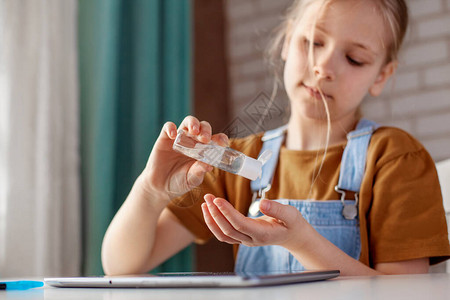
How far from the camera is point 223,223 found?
0.52 m

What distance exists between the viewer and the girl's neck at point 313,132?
0.77 metres

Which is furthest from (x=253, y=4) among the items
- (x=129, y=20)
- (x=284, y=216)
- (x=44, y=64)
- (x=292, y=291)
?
(x=292, y=291)

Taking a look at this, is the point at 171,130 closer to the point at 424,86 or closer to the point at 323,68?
the point at 323,68

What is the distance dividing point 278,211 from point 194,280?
14cm

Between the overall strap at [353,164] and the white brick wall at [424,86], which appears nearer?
the overall strap at [353,164]

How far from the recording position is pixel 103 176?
1248 millimetres

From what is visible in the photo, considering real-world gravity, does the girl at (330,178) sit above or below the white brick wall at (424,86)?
below

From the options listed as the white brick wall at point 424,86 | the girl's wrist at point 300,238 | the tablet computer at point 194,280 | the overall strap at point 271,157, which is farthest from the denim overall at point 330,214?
the white brick wall at point 424,86

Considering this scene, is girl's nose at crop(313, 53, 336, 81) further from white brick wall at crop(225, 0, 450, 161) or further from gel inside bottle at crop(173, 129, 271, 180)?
white brick wall at crop(225, 0, 450, 161)

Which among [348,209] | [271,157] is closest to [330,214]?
[348,209]

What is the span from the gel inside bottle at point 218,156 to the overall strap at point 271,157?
0.58ft

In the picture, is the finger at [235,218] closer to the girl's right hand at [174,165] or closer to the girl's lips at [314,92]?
the girl's right hand at [174,165]

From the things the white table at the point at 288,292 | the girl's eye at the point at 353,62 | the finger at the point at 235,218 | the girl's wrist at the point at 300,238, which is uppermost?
the girl's eye at the point at 353,62

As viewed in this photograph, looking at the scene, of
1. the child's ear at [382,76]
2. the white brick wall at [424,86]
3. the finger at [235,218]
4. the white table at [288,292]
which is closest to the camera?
the white table at [288,292]
